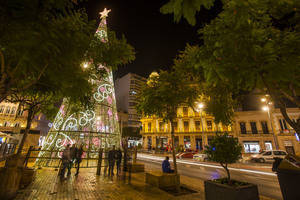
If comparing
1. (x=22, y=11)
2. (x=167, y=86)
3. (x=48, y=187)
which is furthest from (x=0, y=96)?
(x=167, y=86)

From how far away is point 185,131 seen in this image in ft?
145

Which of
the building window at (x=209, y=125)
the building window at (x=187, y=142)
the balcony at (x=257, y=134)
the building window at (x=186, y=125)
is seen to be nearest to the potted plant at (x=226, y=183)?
the balcony at (x=257, y=134)

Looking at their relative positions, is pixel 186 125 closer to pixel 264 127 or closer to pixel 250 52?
pixel 264 127

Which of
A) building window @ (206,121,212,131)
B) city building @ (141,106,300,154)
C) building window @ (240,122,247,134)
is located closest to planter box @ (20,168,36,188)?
city building @ (141,106,300,154)

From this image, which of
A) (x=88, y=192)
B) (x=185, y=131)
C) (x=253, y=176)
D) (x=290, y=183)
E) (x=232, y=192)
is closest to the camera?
(x=232, y=192)

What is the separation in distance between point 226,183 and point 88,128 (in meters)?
11.5

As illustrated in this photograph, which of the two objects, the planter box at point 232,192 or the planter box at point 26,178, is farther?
the planter box at point 26,178

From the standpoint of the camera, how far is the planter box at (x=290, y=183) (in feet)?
15.0

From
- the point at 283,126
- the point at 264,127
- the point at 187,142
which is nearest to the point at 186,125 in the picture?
the point at 187,142

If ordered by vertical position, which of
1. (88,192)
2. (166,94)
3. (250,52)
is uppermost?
(166,94)

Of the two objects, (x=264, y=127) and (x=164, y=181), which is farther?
(x=264, y=127)

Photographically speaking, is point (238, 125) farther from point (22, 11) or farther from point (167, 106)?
point (22, 11)

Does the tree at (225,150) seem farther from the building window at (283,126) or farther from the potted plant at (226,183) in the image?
the building window at (283,126)

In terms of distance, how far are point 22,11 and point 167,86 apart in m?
5.93
